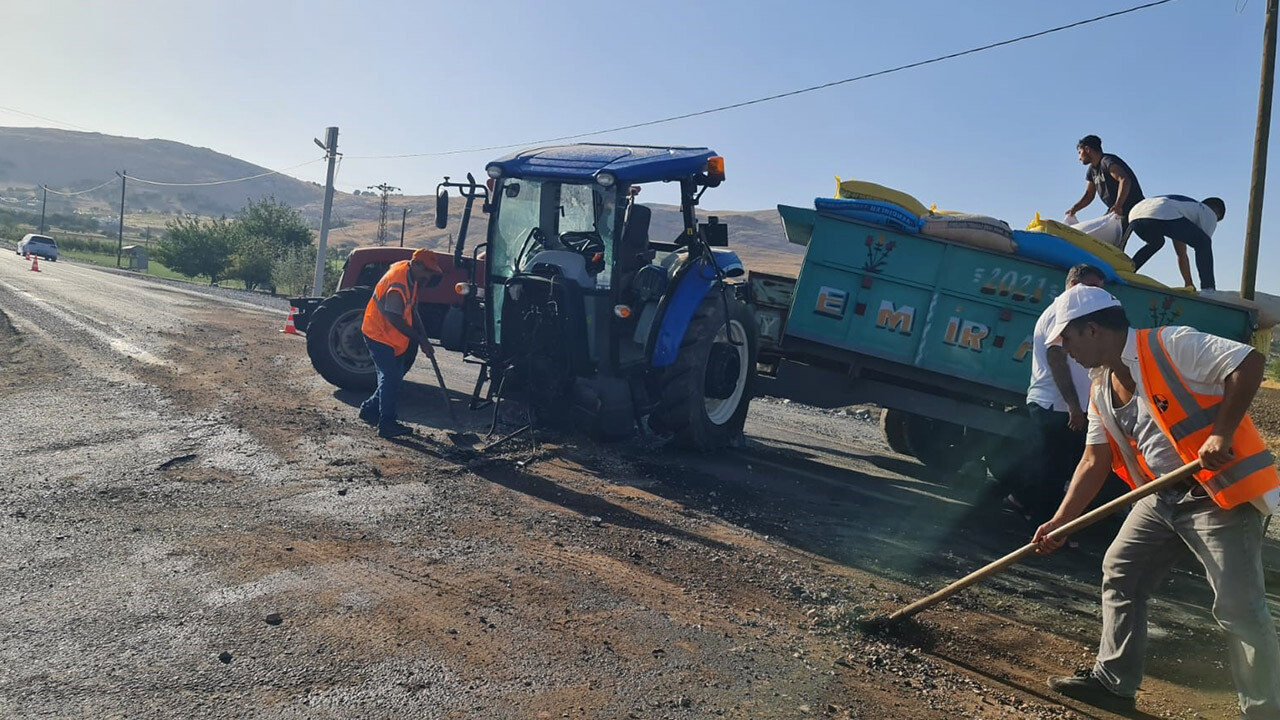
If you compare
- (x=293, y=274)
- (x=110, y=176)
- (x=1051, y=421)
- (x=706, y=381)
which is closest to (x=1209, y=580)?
(x=1051, y=421)

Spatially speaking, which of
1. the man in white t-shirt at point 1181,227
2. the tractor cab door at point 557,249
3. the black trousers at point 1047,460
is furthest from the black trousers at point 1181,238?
the tractor cab door at point 557,249

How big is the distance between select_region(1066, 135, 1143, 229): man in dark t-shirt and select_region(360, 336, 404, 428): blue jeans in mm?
6502

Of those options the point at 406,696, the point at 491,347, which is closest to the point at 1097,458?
the point at 406,696

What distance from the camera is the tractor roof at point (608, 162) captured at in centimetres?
740

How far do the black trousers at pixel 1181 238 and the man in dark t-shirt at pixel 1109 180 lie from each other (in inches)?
11.4

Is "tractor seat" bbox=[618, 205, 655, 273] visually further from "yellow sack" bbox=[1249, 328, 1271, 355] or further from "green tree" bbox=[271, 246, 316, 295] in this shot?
"green tree" bbox=[271, 246, 316, 295]

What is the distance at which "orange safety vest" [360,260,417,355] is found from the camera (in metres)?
8.23

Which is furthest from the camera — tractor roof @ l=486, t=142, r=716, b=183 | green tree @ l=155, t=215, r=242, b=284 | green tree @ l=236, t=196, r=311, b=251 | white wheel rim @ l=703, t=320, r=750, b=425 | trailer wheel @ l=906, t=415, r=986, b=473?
green tree @ l=155, t=215, r=242, b=284

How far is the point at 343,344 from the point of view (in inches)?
389

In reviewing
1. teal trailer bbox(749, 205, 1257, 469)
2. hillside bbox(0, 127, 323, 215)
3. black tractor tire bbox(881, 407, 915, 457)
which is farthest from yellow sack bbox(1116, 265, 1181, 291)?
hillside bbox(0, 127, 323, 215)

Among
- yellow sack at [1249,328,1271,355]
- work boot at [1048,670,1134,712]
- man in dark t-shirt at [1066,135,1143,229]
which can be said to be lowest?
work boot at [1048,670,1134,712]

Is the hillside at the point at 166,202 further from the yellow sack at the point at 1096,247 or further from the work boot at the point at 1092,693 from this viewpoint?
the work boot at the point at 1092,693

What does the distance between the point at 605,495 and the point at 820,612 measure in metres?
2.26

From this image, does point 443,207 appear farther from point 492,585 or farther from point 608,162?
point 492,585
